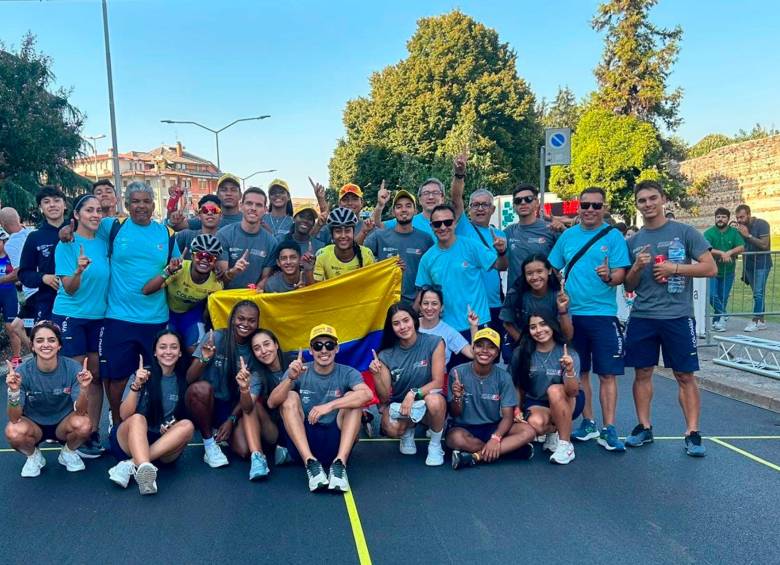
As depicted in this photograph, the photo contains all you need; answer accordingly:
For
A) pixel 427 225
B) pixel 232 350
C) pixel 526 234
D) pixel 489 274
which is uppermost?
pixel 427 225

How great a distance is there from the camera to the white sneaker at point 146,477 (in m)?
4.68

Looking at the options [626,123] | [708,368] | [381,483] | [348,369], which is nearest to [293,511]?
[381,483]

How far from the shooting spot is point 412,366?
5676 mm

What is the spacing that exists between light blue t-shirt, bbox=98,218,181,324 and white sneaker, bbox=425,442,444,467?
2.64 m

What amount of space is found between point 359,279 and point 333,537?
2609 mm

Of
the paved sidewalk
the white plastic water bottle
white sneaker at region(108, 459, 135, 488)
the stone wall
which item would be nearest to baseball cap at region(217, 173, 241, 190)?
white sneaker at region(108, 459, 135, 488)

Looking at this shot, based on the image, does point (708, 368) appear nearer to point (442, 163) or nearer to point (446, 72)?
point (442, 163)

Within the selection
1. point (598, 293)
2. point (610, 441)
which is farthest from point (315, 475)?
point (598, 293)

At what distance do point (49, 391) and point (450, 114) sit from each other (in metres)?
32.6

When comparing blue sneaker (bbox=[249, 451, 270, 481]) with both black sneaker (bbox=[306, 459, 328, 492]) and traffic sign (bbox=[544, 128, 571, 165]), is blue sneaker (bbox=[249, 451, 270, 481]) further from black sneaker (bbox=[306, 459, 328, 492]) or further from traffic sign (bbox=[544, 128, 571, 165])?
traffic sign (bbox=[544, 128, 571, 165])

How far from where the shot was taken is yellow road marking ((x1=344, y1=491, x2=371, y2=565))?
3.83 meters

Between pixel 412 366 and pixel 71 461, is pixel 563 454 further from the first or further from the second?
pixel 71 461

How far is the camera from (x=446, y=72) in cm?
3628

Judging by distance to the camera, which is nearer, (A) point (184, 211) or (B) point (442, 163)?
(A) point (184, 211)
